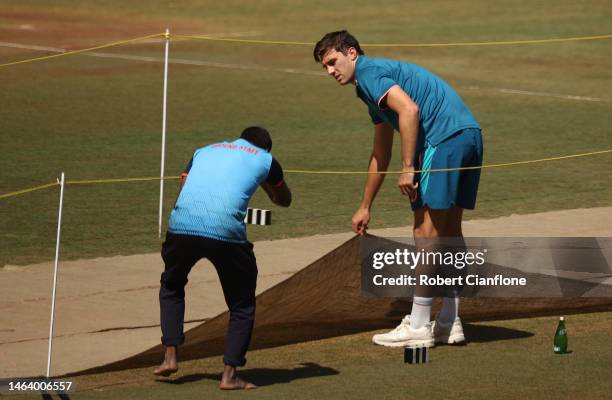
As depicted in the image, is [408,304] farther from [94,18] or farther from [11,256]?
[94,18]

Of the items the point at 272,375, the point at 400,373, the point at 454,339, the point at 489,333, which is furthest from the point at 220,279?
the point at 489,333

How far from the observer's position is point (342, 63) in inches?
358

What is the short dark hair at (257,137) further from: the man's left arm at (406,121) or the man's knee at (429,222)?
the man's knee at (429,222)

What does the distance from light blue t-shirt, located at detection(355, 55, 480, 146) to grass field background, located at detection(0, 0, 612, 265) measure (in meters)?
4.11

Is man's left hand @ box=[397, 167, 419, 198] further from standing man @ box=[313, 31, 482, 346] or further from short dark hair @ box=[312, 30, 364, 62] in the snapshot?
short dark hair @ box=[312, 30, 364, 62]

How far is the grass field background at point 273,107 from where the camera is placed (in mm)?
14641

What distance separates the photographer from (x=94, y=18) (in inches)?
1448

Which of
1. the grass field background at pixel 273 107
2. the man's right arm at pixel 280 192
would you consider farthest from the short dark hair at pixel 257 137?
the grass field background at pixel 273 107

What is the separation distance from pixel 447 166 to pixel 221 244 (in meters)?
1.72

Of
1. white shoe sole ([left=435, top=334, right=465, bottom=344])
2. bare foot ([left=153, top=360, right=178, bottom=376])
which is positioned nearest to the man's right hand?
white shoe sole ([left=435, top=334, right=465, bottom=344])

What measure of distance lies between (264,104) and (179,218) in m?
14.5

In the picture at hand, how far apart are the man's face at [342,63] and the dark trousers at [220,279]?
1.35 m

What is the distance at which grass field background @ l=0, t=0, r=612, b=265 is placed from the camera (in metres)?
14.6

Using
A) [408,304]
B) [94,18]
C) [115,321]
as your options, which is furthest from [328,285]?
[94,18]
